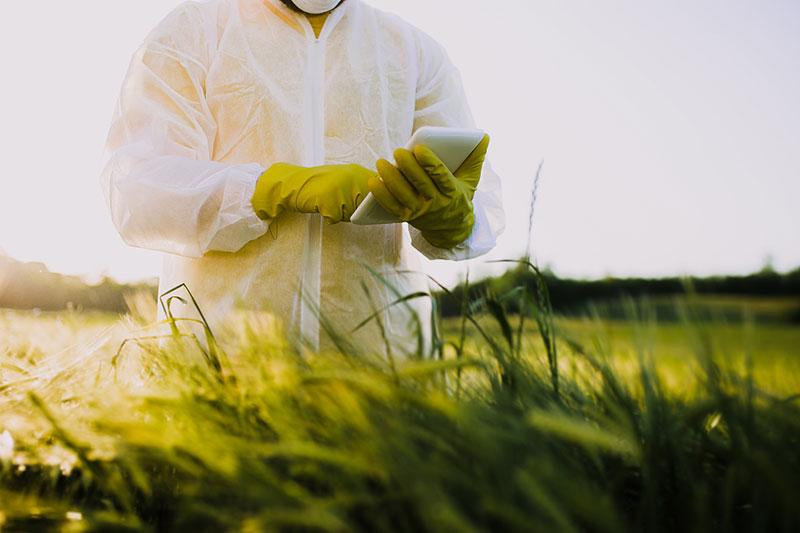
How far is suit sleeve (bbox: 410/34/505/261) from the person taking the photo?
188 centimetres

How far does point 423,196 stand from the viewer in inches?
54.4

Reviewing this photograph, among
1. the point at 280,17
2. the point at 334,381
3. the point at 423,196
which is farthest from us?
the point at 280,17

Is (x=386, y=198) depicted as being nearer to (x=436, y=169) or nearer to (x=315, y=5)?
(x=436, y=169)

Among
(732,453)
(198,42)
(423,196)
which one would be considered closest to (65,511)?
(732,453)

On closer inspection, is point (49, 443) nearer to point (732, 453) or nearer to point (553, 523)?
point (553, 523)

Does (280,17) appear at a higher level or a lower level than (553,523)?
higher

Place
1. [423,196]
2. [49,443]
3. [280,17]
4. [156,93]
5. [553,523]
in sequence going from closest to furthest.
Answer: [553,523] → [49,443] → [423,196] → [156,93] → [280,17]

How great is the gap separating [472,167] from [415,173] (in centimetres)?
40

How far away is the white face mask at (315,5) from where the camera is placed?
5.64ft

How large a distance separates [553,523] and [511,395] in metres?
0.21

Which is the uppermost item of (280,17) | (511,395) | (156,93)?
(280,17)

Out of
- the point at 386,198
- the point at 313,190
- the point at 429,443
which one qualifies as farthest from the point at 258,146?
the point at 429,443

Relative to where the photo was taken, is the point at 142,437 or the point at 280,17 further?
the point at 280,17

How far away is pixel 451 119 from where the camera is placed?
1984 mm
